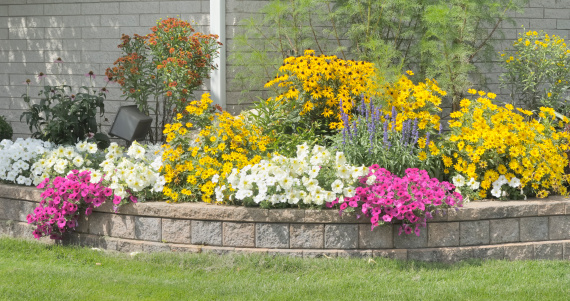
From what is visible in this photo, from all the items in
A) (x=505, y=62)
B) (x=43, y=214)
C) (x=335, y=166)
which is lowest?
(x=43, y=214)

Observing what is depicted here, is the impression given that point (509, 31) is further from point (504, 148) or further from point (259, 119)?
point (259, 119)

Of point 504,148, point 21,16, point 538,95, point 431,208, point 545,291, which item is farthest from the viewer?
point 21,16

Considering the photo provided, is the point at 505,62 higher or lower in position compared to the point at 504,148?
higher

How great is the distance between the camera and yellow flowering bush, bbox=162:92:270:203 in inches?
162

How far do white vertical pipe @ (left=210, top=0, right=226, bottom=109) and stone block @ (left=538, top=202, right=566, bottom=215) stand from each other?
3222 millimetres

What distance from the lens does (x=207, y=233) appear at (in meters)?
3.92

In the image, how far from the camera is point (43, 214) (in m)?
4.14

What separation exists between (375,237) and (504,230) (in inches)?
34.0

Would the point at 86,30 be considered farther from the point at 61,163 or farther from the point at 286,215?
the point at 286,215

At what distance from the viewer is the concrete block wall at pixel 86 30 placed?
6.27 m

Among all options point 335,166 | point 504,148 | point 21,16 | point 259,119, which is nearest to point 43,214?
point 259,119

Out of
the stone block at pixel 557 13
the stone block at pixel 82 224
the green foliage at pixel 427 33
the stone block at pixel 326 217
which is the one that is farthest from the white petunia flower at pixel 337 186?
the stone block at pixel 557 13

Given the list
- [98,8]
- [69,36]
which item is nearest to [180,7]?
[98,8]

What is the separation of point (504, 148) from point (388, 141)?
773 millimetres
